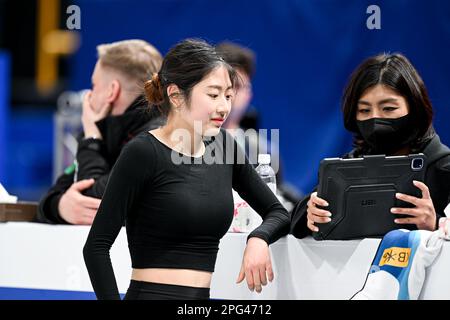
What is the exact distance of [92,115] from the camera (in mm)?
3648

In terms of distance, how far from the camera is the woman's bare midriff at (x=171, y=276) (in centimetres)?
253

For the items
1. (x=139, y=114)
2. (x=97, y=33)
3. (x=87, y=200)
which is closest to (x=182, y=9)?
(x=97, y=33)

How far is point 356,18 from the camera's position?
5.02m

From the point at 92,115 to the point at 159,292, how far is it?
1289mm

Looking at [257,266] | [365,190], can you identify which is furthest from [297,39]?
[257,266]

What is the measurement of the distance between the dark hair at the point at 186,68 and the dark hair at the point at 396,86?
0.46 m

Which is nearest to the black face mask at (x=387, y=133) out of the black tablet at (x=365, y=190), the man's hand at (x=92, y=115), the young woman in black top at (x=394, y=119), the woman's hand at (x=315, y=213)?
the young woman in black top at (x=394, y=119)

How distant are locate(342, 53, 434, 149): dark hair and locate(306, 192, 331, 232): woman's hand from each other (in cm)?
34

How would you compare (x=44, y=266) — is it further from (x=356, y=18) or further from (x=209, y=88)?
(x=356, y=18)

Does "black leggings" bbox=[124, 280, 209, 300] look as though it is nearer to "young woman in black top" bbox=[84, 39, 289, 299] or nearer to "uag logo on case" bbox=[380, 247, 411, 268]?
"young woman in black top" bbox=[84, 39, 289, 299]

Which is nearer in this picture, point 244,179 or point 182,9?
point 244,179

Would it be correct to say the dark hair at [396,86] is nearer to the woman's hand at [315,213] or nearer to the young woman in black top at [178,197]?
the woman's hand at [315,213]

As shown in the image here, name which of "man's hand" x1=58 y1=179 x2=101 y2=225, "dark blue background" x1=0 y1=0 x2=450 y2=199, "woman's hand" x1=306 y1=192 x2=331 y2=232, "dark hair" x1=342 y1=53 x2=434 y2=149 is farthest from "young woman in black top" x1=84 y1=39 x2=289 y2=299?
"dark blue background" x1=0 y1=0 x2=450 y2=199
